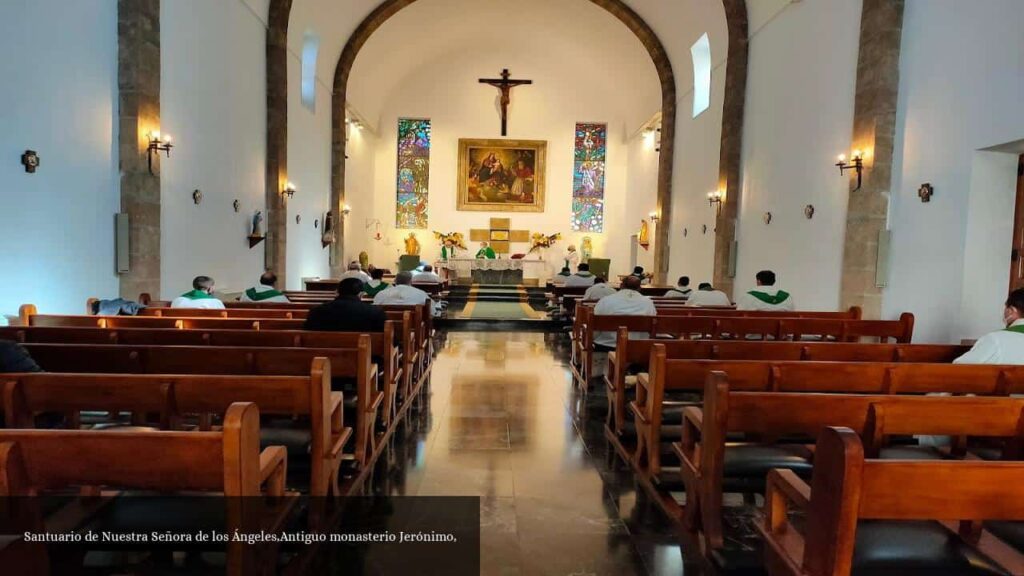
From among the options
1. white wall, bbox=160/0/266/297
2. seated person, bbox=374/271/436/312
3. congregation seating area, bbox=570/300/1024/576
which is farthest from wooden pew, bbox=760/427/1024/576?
white wall, bbox=160/0/266/297

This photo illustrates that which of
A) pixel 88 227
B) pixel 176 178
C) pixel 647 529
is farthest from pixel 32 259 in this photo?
pixel 647 529

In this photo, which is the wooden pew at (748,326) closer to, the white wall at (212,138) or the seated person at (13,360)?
the seated person at (13,360)

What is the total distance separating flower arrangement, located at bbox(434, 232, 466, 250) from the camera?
719 inches

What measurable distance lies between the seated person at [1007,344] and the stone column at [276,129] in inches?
382

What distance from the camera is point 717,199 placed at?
10852mm

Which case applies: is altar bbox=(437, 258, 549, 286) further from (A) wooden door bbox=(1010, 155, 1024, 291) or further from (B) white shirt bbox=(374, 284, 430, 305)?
(A) wooden door bbox=(1010, 155, 1024, 291)

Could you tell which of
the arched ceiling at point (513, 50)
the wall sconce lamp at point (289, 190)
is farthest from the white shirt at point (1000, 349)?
the arched ceiling at point (513, 50)

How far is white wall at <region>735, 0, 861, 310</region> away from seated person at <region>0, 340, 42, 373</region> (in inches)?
288

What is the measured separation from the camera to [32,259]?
16.6 feet

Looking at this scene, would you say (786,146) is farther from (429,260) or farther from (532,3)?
(429,260)

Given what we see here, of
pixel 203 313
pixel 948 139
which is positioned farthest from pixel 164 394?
pixel 948 139

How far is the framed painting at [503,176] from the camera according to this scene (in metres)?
18.6

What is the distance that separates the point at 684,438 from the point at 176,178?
6895 millimetres

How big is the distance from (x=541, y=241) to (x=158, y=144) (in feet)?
41.7
